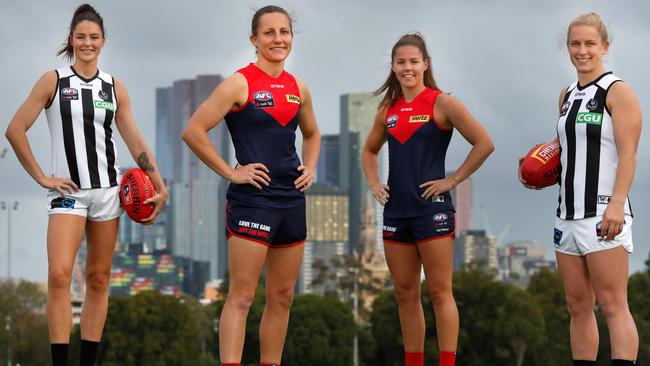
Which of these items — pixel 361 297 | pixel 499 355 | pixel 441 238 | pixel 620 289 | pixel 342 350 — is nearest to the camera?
pixel 620 289

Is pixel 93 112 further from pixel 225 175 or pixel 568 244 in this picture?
pixel 568 244

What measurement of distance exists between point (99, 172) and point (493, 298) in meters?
75.3

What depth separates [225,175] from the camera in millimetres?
12477

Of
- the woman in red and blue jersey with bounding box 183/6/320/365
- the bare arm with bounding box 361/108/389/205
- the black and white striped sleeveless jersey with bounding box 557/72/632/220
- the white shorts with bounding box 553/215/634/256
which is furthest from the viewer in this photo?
the bare arm with bounding box 361/108/389/205

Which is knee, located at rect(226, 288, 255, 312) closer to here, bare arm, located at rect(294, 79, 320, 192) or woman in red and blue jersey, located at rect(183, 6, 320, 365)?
woman in red and blue jersey, located at rect(183, 6, 320, 365)

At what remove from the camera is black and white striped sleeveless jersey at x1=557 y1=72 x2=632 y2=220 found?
40.3 ft

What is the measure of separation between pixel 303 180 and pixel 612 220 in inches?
117

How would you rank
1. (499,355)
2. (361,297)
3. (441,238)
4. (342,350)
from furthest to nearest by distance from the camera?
(361,297)
(342,350)
(499,355)
(441,238)

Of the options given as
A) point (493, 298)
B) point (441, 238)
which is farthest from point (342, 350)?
point (441, 238)

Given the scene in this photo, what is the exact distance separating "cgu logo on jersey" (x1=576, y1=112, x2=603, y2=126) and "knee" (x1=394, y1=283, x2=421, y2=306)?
2603 mm

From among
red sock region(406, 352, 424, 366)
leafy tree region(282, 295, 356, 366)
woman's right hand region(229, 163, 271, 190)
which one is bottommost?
leafy tree region(282, 295, 356, 366)

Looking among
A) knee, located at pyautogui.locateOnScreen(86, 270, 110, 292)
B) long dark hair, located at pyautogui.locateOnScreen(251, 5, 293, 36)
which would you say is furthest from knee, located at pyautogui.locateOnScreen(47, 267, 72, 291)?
long dark hair, located at pyautogui.locateOnScreen(251, 5, 293, 36)

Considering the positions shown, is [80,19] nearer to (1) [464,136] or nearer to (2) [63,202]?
(2) [63,202]

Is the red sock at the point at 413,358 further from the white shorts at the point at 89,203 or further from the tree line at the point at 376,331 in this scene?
the tree line at the point at 376,331
